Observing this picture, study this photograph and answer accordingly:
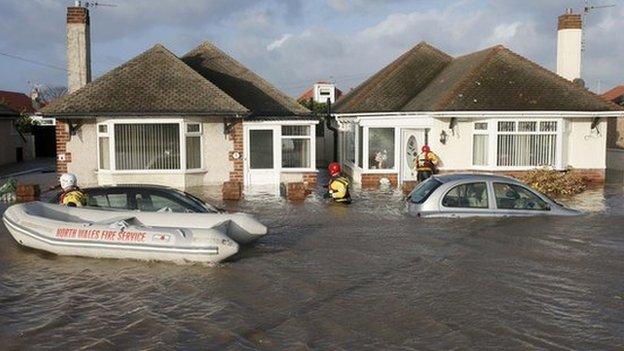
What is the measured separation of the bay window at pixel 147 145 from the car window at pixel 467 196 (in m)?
9.80

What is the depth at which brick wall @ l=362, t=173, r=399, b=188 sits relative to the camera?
74.5 ft

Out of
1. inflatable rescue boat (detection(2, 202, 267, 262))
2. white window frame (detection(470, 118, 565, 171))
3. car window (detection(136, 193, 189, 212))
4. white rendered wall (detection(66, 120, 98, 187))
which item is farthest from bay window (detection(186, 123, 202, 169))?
inflatable rescue boat (detection(2, 202, 267, 262))

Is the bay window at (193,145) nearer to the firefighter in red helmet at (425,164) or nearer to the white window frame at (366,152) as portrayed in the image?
the white window frame at (366,152)

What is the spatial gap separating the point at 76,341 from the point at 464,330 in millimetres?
3991

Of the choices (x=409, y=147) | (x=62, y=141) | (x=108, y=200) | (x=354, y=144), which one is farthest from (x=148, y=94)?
(x=108, y=200)

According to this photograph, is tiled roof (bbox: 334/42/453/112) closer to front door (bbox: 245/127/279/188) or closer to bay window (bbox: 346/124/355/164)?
bay window (bbox: 346/124/355/164)

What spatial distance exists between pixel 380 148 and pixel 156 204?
1235cm

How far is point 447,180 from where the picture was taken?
1380cm

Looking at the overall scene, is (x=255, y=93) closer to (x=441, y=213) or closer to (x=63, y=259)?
(x=441, y=213)

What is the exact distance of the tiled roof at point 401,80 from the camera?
2530 centimetres

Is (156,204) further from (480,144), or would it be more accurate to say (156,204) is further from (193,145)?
(480,144)

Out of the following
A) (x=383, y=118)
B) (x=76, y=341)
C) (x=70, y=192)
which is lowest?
(x=76, y=341)

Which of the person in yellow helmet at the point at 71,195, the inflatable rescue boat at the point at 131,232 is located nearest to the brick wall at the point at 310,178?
the inflatable rescue boat at the point at 131,232

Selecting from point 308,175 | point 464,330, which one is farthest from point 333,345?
point 308,175
